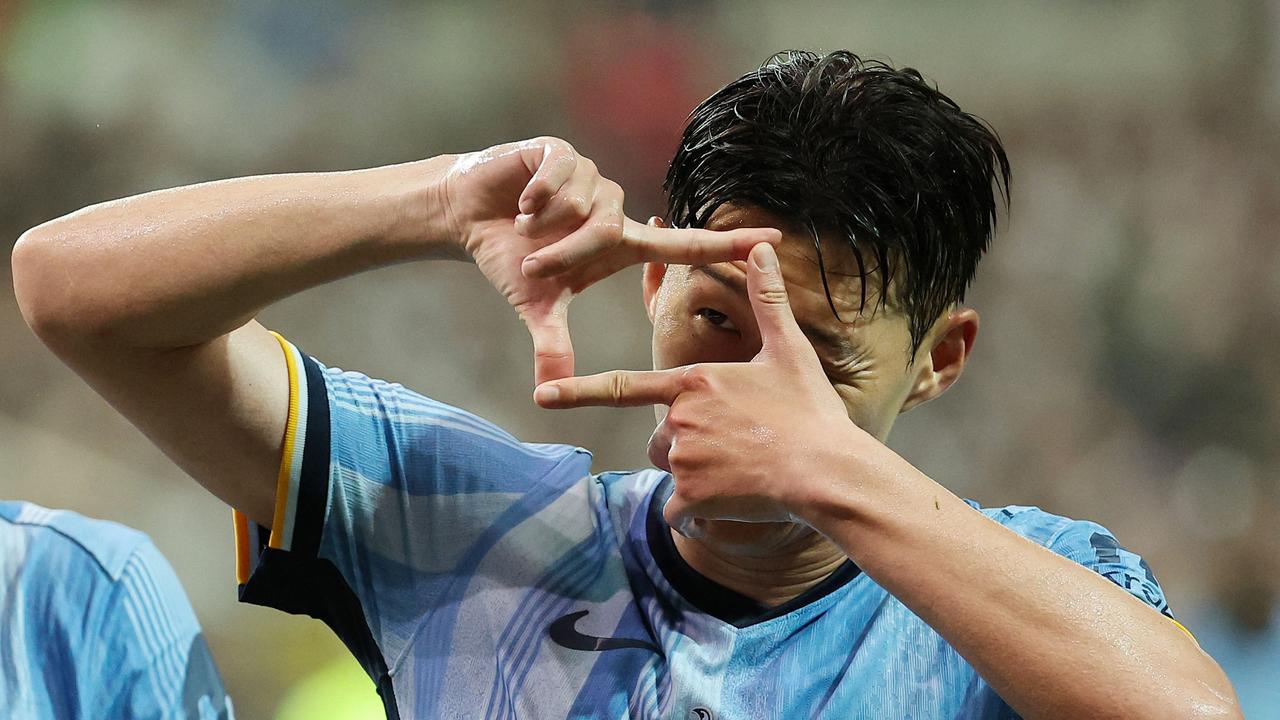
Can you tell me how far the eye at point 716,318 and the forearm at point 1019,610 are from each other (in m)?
0.20

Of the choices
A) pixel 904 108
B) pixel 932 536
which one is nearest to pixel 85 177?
pixel 904 108

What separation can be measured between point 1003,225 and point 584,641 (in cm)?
166

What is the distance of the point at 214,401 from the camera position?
1031 mm

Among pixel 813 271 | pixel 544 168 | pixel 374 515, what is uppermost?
pixel 544 168

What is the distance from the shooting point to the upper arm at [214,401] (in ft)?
3.31

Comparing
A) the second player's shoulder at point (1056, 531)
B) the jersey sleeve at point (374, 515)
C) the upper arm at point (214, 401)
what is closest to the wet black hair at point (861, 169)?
the second player's shoulder at point (1056, 531)

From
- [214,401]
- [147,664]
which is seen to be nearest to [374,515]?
[214,401]

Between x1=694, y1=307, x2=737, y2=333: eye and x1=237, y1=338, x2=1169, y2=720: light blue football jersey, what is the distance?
0.24 m

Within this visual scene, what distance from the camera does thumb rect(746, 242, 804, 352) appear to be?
0.99 metres

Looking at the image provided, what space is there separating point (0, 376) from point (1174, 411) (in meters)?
2.33

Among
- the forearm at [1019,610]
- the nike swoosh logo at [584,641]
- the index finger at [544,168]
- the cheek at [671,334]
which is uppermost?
the index finger at [544,168]

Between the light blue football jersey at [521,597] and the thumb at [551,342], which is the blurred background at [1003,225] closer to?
the light blue football jersey at [521,597]

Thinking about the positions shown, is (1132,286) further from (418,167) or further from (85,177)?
(85,177)

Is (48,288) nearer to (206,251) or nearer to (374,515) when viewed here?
(206,251)
